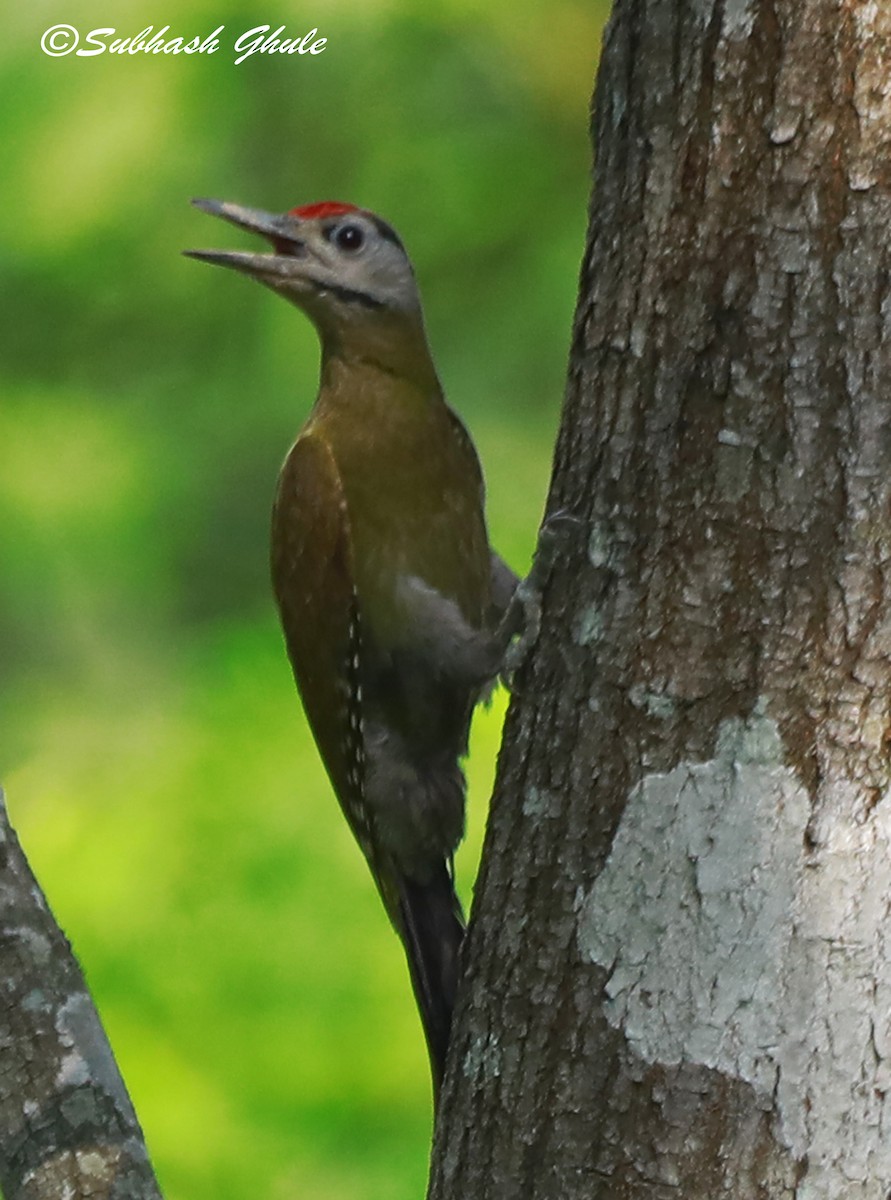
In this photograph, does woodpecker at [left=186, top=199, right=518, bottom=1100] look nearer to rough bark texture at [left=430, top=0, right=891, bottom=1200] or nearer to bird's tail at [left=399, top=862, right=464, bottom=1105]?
bird's tail at [left=399, top=862, right=464, bottom=1105]

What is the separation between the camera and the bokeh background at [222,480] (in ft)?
15.2

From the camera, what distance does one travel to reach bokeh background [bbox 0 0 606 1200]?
4641mm

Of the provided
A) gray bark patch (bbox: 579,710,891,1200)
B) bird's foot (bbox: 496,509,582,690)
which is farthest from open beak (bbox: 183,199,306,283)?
gray bark patch (bbox: 579,710,891,1200)

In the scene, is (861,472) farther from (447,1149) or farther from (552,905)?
(447,1149)

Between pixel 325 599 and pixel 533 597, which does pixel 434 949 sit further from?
pixel 533 597

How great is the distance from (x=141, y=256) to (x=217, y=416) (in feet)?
1.88

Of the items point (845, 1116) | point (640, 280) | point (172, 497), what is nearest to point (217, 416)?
point (172, 497)

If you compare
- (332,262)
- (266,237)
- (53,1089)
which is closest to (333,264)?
(332,262)

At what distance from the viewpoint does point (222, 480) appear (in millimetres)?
5805

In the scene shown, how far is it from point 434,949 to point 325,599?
700 millimetres

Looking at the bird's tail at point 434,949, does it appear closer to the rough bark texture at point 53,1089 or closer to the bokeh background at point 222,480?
the rough bark texture at point 53,1089

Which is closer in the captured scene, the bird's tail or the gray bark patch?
the gray bark patch

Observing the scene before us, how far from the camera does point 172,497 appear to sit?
562cm

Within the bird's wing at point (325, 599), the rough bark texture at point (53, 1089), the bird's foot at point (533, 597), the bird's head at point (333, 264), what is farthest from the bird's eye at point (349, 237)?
the rough bark texture at point (53, 1089)
